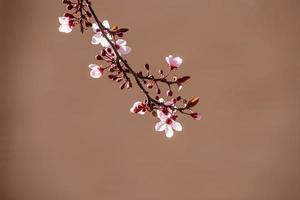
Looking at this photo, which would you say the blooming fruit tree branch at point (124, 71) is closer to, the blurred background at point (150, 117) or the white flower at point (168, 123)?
the white flower at point (168, 123)

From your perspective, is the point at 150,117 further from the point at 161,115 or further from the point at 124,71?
the point at 124,71

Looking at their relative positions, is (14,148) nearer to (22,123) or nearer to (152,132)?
(22,123)

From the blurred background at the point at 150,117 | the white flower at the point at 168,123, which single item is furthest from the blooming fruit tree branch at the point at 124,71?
the blurred background at the point at 150,117

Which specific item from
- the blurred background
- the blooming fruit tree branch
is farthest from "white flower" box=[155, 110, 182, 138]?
the blurred background

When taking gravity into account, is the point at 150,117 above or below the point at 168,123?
above

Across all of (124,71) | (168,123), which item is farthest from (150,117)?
(124,71)

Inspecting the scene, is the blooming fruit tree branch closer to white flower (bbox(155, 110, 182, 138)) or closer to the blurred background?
white flower (bbox(155, 110, 182, 138))

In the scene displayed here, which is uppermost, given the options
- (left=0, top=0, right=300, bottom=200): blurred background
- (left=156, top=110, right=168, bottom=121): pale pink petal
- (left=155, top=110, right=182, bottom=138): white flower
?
(left=0, top=0, right=300, bottom=200): blurred background

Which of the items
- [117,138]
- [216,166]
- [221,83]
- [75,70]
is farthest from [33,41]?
[216,166]

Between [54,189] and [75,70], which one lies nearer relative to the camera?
[75,70]
